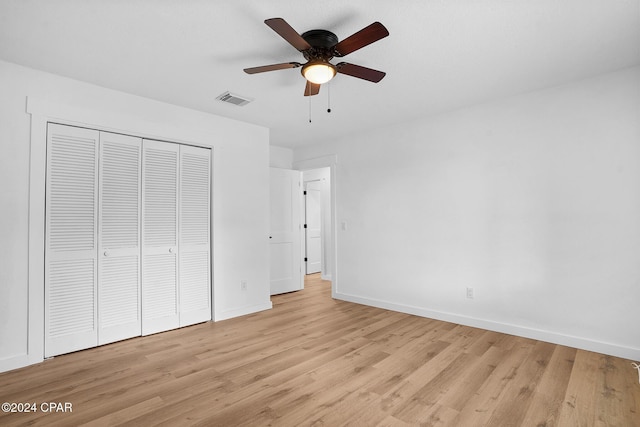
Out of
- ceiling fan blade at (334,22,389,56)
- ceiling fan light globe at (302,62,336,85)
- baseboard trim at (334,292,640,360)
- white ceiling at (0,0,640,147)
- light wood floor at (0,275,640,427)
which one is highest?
white ceiling at (0,0,640,147)

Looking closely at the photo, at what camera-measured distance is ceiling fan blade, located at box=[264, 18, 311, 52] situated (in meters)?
1.76

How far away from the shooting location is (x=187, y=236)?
3754 mm

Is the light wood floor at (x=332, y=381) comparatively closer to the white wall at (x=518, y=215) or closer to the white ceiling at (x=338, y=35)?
the white wall at (x=518, y=215)

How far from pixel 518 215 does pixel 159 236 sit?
3910 millimetres

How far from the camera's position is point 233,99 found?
3.45 meters

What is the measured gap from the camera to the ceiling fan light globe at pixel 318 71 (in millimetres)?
2244

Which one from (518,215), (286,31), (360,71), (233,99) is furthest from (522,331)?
(233,99)

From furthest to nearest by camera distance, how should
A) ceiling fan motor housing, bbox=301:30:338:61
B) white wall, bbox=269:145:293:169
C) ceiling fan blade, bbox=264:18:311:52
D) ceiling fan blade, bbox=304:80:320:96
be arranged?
white wall, bbox=269:145:293:169 < ceiling fan blade, bbox=304:80:320:96 < ceiling fan motor housing, bbox=301:30:338:61 < ceiling fan blade, bbox=264:18:311:52

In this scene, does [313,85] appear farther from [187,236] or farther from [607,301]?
[607,301]

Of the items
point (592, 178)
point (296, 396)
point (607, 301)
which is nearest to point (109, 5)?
point (296, 396)

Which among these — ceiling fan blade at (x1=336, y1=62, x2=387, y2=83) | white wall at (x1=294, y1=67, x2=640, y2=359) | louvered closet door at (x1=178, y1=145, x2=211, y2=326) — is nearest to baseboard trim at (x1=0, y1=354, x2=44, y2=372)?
louvered closet door at (x1=178, y1=145, x2=211, y2=326)

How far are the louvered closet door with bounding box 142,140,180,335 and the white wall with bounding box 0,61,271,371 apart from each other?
27 cm

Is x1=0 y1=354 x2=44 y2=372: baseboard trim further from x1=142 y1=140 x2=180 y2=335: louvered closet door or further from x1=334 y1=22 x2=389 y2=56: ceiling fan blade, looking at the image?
Result: x1=334 y1=22 x2=389 y2=56: ceiling fan blade

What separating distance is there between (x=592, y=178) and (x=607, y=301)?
113cm
